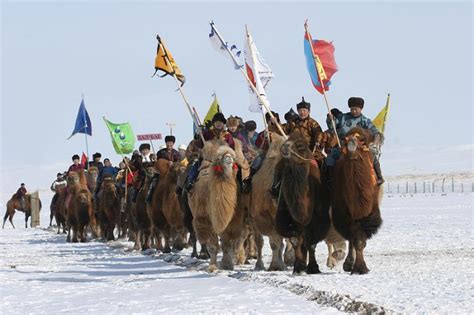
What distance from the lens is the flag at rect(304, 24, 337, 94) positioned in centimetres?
1656

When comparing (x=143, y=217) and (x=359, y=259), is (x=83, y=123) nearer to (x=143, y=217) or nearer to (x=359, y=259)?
(x=143, y=217)

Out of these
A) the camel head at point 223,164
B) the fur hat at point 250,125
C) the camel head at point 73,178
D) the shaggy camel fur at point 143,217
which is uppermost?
the fur hat at point 250,125

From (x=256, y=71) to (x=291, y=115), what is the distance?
11.6ft

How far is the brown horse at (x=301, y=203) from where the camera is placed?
45.1 ft

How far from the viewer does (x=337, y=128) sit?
49.9ft

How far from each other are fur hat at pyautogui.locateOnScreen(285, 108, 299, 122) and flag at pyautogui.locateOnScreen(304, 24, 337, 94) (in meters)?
0.80

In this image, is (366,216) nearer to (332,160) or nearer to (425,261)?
(332,160)

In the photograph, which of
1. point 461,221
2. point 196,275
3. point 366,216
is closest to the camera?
point 366,216

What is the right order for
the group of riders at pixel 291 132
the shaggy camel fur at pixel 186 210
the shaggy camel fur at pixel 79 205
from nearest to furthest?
1. the group of riders at pixel 291 132
2. the shaggy camel fur at pixel 186 210
3. the shaggy camel fur at pixel 79 205

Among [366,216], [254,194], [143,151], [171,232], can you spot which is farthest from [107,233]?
[366,216]

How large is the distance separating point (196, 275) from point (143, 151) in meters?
10.3

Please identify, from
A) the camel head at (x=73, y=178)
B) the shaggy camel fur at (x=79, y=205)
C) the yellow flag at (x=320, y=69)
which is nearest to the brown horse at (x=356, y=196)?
the yellow flag at (x=320, y=69)

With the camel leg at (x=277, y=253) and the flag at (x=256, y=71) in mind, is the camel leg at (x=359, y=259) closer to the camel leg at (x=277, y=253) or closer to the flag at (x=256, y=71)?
the camel leg at (x=277, y=253)

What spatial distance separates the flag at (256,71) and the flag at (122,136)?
9.90m
